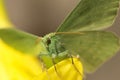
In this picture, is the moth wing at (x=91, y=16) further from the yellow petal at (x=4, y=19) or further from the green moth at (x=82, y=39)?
the yellow petal at (x=4, y=19)

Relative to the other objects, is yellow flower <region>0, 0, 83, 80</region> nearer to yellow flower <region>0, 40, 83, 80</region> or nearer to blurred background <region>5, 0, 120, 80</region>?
yellow flower <region>0, 40, 83, 80</region>

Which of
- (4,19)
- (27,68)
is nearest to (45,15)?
(4,19)

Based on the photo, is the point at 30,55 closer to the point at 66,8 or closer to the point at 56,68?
the point at 56,68

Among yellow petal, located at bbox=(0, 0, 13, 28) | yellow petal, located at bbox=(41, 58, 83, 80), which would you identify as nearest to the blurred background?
yellow petal, located at bbox=(0, 0, 13, 28)

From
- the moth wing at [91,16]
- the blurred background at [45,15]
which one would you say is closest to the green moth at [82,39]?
the moth wing at [91,16]

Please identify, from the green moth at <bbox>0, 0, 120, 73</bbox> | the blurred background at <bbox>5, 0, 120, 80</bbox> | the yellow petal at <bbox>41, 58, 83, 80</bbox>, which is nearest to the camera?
the yellow petal at <bbox>41, 58, 83, 80</bbox>

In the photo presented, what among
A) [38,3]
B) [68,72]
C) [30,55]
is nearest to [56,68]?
[68,72]
